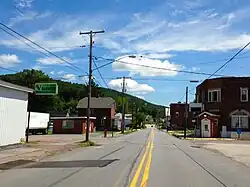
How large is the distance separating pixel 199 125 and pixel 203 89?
20.6ft

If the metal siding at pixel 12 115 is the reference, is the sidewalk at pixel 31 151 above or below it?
below

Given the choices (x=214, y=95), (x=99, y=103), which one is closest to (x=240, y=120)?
(x=214, y=95)

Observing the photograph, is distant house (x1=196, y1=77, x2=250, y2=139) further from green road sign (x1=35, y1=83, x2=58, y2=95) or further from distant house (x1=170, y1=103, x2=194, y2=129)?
distant house (x1=170, y1=103, x2=194, y2=129)

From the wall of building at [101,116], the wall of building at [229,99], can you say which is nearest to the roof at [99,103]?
the wall of building at [101,116]

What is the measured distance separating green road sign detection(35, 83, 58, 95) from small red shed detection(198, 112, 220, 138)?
28560 millimetres

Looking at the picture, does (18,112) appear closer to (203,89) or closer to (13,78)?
(203,89)

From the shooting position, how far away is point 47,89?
35.3 meters

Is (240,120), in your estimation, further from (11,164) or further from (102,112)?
(102,112)

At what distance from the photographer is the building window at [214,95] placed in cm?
5822

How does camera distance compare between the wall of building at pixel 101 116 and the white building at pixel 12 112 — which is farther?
the wall of building at pixel 101 116

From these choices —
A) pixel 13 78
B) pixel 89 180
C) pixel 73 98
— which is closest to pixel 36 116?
pixel 13 78

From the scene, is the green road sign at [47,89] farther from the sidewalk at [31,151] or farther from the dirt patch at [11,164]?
the dirt patch at [11,164]

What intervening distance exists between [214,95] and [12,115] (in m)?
37.5

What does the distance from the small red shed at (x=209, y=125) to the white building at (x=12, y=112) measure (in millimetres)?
32778
